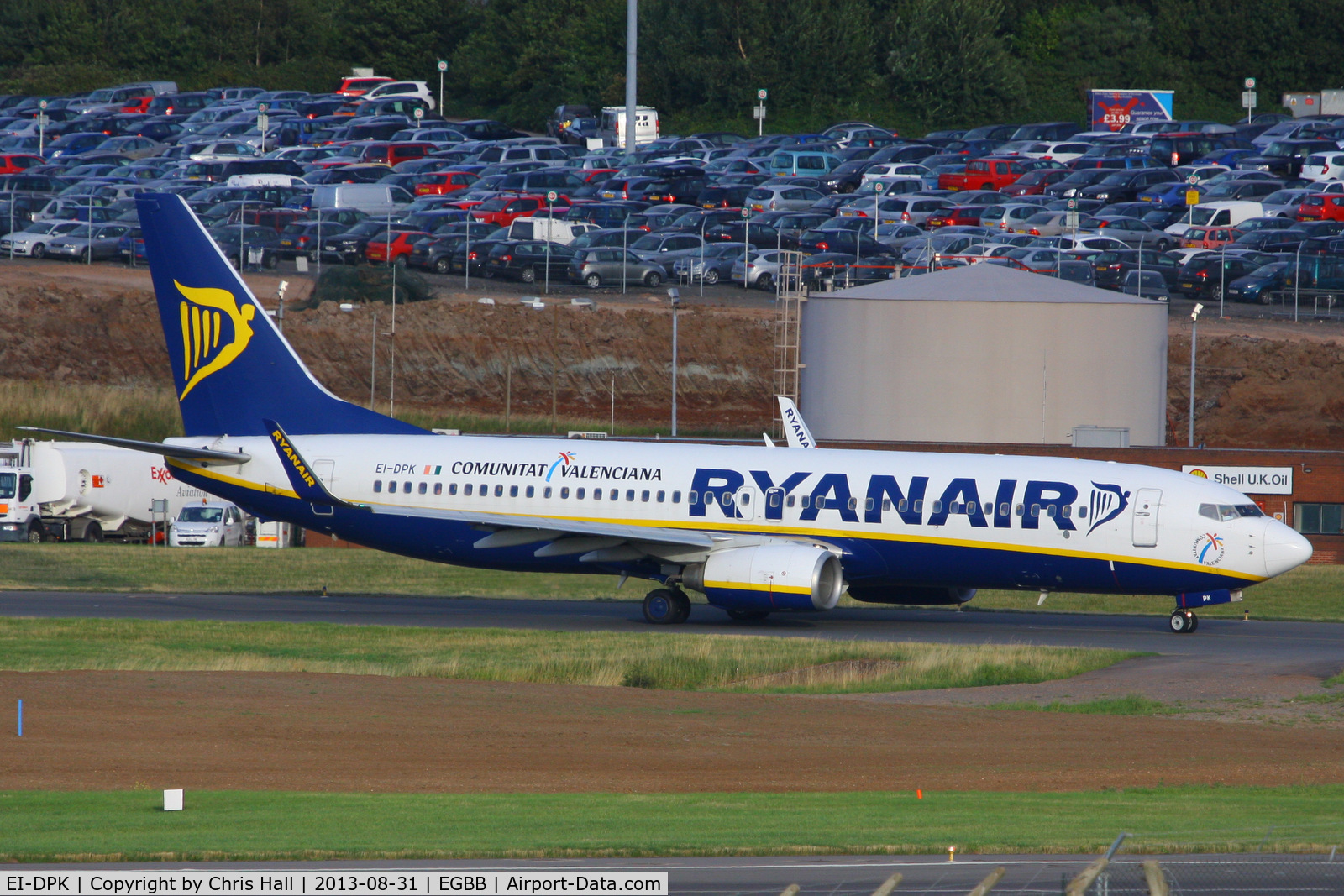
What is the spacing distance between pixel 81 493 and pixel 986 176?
6119 centimetres

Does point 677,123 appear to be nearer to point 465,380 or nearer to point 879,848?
point 465,380

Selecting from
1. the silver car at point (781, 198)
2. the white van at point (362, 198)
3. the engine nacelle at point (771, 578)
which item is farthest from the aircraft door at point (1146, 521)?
the white van at point (362, 198)

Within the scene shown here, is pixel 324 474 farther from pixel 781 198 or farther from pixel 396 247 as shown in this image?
pixel 781 198

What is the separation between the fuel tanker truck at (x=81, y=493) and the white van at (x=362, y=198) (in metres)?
33.6

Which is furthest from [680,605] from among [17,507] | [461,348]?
[461,348]

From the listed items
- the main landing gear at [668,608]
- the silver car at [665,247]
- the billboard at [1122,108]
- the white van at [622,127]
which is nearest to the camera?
the main landing gear at [668,608]

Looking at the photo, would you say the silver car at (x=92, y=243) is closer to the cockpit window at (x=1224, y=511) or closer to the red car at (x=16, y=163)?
the red car at (x=16, y=163)

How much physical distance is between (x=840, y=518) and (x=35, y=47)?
133m

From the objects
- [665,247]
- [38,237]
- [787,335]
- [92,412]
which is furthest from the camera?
[38,237]

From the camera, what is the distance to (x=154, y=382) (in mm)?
85375

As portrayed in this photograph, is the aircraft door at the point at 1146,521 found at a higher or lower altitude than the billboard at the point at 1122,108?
lower

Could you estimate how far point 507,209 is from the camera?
93.8m

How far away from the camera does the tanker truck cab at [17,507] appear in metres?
61.2

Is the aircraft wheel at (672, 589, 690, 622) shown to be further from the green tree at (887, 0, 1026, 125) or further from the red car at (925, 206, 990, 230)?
the green tree at (887, 0, 1026, 125)
